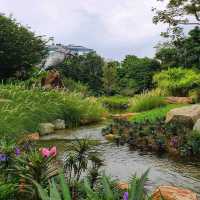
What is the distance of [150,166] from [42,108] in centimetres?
703

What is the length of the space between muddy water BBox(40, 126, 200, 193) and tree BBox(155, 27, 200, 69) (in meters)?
20.1

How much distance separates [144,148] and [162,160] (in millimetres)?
1336

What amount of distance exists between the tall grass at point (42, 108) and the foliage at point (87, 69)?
2100 cm

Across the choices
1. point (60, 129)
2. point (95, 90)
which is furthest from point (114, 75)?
point (60, 129)

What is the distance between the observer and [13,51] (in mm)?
26281

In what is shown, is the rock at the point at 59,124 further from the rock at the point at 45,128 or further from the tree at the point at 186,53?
the tree at the point at 186,53

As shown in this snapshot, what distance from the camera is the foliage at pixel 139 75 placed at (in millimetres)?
38562

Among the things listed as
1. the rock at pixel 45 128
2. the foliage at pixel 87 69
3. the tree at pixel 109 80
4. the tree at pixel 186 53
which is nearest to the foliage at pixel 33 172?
the rock at pixel 45 128

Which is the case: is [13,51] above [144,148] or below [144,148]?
above

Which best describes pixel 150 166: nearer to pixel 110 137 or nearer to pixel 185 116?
pixel 110 137

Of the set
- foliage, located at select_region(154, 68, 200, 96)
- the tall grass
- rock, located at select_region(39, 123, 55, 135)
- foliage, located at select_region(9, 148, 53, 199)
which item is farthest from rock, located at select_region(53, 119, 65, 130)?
foliage, located at select_region(154, 68, 200, 96)

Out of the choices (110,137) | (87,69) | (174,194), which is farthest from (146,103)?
(87,69)

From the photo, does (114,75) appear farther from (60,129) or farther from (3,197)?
(3,197)

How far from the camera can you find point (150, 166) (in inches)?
303
